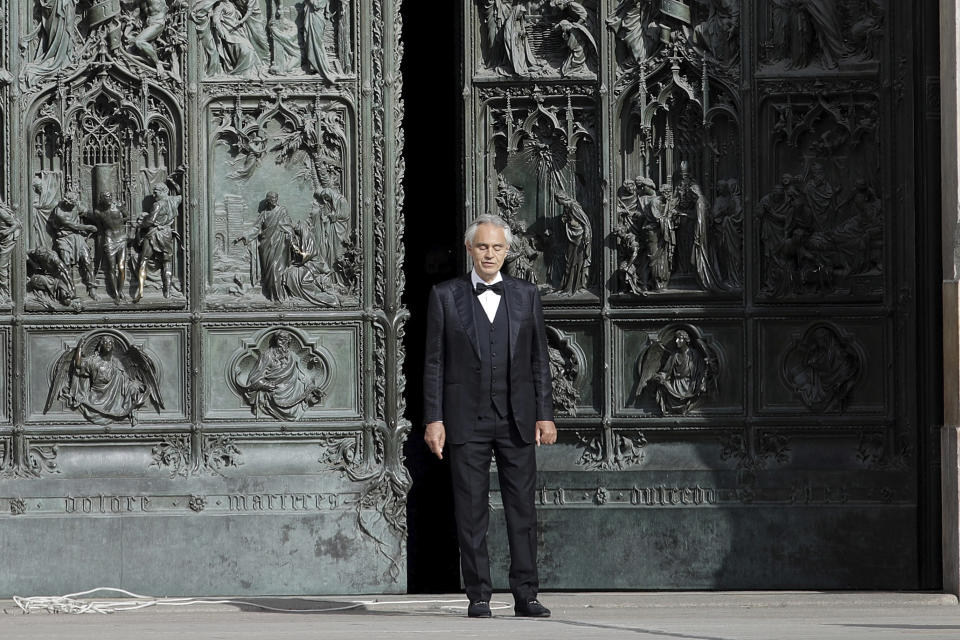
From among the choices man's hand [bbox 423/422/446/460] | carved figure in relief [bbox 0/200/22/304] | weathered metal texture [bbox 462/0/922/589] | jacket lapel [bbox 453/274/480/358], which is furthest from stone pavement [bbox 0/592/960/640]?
carved figure in relief [bbox 0/200/22/304]

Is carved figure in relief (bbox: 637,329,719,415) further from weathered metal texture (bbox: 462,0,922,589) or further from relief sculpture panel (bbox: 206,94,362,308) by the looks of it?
relief sculpture panel (bbox: 206,94,362,308)

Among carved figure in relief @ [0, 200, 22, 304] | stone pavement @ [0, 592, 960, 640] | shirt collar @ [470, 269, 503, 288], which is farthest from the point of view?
carved figure in relief @ [0, 200, 22, 304]

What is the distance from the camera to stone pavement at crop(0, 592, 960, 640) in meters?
9.72

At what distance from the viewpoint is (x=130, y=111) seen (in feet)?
41.5

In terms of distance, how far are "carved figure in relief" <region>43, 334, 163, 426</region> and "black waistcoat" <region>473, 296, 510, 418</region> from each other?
9.85 ft

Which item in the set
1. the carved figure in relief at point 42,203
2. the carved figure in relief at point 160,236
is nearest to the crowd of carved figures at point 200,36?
the carved figure in relief at point 42,203

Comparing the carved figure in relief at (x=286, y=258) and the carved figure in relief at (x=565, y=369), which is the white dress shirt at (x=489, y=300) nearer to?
the carved figure in relief at (x=565, y=369)

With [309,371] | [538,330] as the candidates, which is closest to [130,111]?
[309,371]

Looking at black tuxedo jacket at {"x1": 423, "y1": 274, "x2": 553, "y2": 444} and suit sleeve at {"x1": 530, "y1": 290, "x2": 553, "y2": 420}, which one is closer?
black tuxedo jacket at {"x1": 423, "y1": 274, "x2": 553, "y2": 444}

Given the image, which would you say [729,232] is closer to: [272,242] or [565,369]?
[565,369]

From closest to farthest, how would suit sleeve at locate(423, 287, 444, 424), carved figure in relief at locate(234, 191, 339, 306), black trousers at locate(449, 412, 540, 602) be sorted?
1. black trousers at locate(449, 412, 540, 602)
2. suit sleeve at locate(423, 287, 444, 424)
3. carved figure in relief at locate(234, 191, 339, 306)

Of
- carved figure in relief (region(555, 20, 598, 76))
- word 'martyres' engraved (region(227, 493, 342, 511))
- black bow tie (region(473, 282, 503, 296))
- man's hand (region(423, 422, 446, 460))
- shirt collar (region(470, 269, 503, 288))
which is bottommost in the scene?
word 'martyres' engraved (region(227, 493, 342, 511))

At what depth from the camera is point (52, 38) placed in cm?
1264

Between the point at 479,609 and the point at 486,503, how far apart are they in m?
0.65
